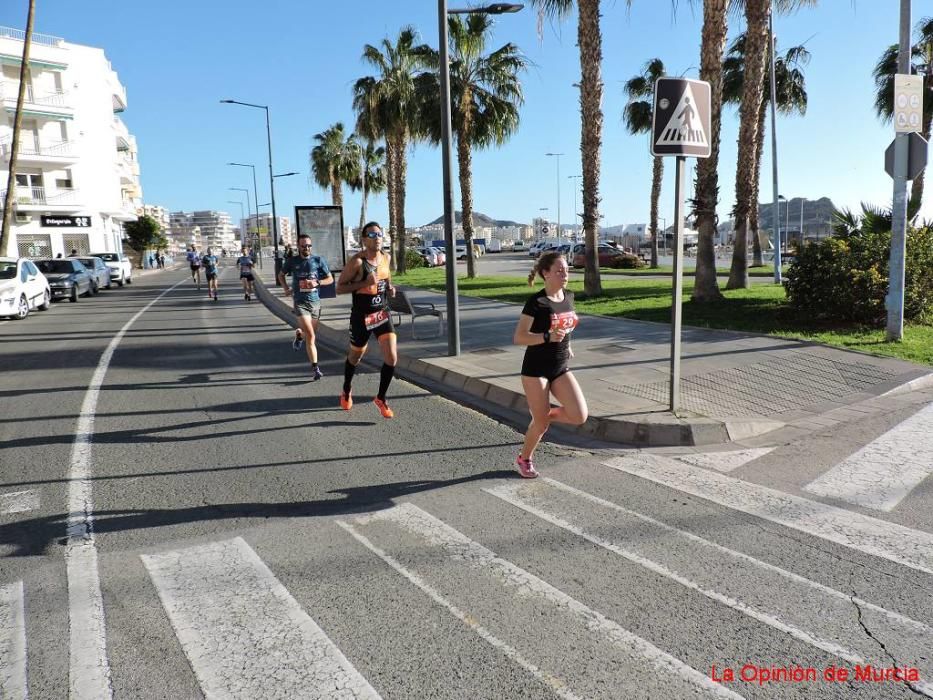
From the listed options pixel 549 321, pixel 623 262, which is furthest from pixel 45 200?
pixel 549 321

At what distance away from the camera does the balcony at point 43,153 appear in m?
44.4

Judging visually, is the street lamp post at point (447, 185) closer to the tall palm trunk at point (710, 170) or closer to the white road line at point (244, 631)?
the white road line at point (244, 631)

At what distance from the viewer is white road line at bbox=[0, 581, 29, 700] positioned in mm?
2697

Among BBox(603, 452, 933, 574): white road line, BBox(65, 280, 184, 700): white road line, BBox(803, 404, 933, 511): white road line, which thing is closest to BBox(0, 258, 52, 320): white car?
BBox(65, 280, 184, 700): white road line

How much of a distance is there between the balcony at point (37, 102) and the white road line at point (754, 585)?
51.6 metres

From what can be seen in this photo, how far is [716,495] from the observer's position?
4789 millimetres

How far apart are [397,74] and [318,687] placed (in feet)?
111

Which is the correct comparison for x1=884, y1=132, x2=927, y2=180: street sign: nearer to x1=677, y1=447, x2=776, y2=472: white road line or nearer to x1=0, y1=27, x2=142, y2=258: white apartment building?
x1=677, y1=447, x2=776, y2=472: white road line

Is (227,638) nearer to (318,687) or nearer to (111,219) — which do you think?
(318,687)

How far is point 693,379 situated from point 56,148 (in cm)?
5064

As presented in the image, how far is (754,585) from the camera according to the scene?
3.45m

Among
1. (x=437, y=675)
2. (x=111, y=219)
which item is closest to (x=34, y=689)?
(x=437, y=675)

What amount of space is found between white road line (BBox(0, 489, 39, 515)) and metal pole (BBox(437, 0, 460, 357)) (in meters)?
5.86

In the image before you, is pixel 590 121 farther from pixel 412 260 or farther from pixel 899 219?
pixel 412 260
